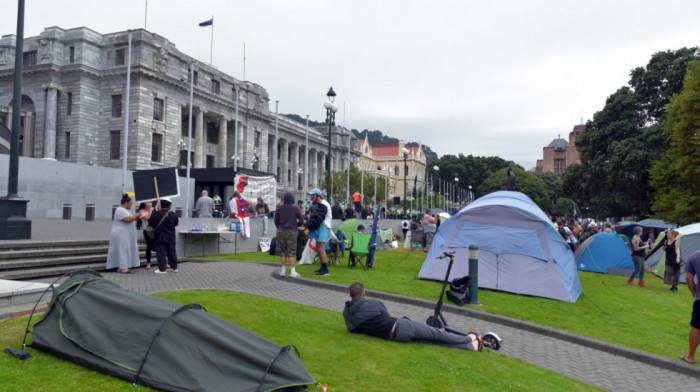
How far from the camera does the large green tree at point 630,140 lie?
3353 centimetres

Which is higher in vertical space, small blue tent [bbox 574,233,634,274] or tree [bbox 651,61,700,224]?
tree [bbox 651,61,700,224]

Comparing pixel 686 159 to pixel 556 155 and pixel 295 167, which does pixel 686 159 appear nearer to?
pixel 295 167

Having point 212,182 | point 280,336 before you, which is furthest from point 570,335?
point 212,182

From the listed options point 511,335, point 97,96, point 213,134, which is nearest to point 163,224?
point 511,335

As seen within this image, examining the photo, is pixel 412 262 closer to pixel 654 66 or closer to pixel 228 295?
pixel 228 295

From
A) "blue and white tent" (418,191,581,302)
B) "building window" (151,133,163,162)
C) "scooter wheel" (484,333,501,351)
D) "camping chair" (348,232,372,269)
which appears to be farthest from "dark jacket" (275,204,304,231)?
"building window" (151,133,163,162)

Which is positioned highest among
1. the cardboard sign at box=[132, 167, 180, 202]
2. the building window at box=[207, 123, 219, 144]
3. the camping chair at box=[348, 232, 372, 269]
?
the building window at box=[207, 123, 219, 144]

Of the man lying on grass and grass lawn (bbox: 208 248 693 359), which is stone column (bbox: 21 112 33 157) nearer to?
grass lawn (bbox: 208 248 693 359)

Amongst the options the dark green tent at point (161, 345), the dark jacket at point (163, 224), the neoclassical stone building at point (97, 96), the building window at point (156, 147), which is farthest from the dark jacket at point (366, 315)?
the building window at point (156, 147)

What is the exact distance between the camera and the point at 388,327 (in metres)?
6.51

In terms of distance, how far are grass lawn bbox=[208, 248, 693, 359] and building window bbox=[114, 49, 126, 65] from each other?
4275 cm

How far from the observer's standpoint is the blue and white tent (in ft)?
37.2

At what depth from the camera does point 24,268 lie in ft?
33.7

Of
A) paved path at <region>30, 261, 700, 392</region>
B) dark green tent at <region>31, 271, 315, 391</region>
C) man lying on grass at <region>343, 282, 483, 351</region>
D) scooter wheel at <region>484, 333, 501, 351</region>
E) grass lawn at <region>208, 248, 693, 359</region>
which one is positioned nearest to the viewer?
dark green tent at <region>31, 271, 315, 391</region>
